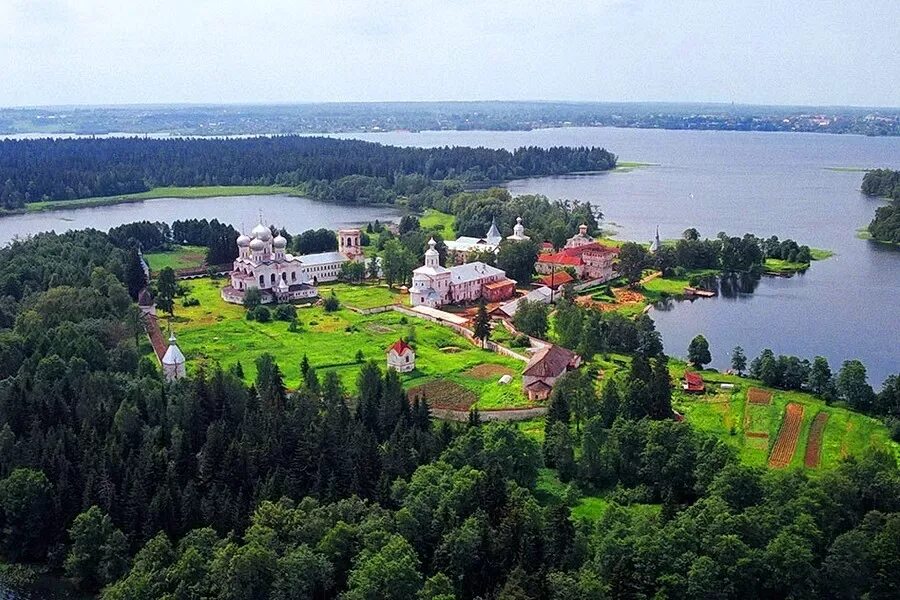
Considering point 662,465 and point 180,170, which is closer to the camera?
point 662,465

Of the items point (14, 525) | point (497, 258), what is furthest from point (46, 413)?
point (497, 258)

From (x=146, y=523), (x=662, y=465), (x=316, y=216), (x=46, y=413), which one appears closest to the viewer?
(x=146, y=523)

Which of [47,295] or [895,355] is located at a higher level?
[47,295]

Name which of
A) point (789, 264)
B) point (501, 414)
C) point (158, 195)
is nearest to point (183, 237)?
point (158, 195)

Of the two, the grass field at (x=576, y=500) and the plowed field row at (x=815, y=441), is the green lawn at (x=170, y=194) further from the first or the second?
the plowed field row at (x=815, y=441)

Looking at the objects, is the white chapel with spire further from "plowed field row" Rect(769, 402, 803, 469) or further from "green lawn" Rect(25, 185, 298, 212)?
"green lawn" Rect(25, 185, 298, 212)

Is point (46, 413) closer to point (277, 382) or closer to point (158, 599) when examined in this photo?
point (277, 382)

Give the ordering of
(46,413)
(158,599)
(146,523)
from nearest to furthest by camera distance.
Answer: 1. (158,599)
2. (146,523)
3. (46,413)
